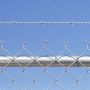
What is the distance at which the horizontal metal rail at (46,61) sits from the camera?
272 centimetres

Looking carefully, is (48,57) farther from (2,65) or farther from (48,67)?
(2,65)

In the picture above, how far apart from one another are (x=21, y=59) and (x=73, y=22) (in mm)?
325

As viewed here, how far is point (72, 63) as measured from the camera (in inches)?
107

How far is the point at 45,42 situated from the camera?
2.70 meters

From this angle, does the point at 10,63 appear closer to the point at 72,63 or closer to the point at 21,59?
the point at 21,59

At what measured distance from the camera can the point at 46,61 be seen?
274 centimetres

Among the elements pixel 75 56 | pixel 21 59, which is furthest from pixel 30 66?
pixel 75 56

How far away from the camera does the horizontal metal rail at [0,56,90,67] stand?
2.72m

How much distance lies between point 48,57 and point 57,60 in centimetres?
5

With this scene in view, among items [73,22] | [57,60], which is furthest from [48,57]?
[73,22]

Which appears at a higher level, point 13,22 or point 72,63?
point 13,22

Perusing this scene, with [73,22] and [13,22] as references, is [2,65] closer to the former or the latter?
[13,22]

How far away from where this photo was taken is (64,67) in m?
2.71

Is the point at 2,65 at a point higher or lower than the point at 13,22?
lower
